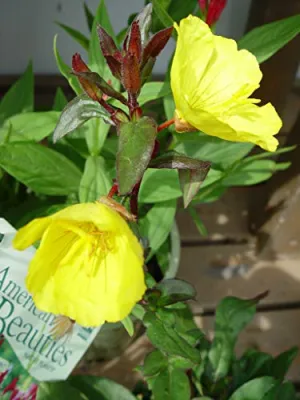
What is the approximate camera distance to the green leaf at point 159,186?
0.79 m

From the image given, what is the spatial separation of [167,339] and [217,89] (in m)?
0.27

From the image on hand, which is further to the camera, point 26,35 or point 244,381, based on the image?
point 26,35

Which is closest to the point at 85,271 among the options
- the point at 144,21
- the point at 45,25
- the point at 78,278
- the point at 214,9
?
the point at 78,278

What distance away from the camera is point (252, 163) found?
2.98 ft

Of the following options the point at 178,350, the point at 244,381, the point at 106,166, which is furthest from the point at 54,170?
the point at 244,381

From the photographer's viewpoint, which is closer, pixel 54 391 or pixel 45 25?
pixel 54 391

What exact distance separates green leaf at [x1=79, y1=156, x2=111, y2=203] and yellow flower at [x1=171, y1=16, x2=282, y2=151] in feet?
0.67

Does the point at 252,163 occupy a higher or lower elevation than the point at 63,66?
lower

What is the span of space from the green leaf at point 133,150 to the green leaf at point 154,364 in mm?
302

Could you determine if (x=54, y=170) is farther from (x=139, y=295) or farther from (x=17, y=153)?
(x=139, y=295)

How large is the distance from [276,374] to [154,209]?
0.89 feet

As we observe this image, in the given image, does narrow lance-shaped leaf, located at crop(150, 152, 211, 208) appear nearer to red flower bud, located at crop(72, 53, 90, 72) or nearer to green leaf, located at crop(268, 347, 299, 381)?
red flower bud, located at crop(72, 53, 90, 72)

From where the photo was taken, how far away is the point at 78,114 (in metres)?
0.58

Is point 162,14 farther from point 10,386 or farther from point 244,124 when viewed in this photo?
point 10,386
